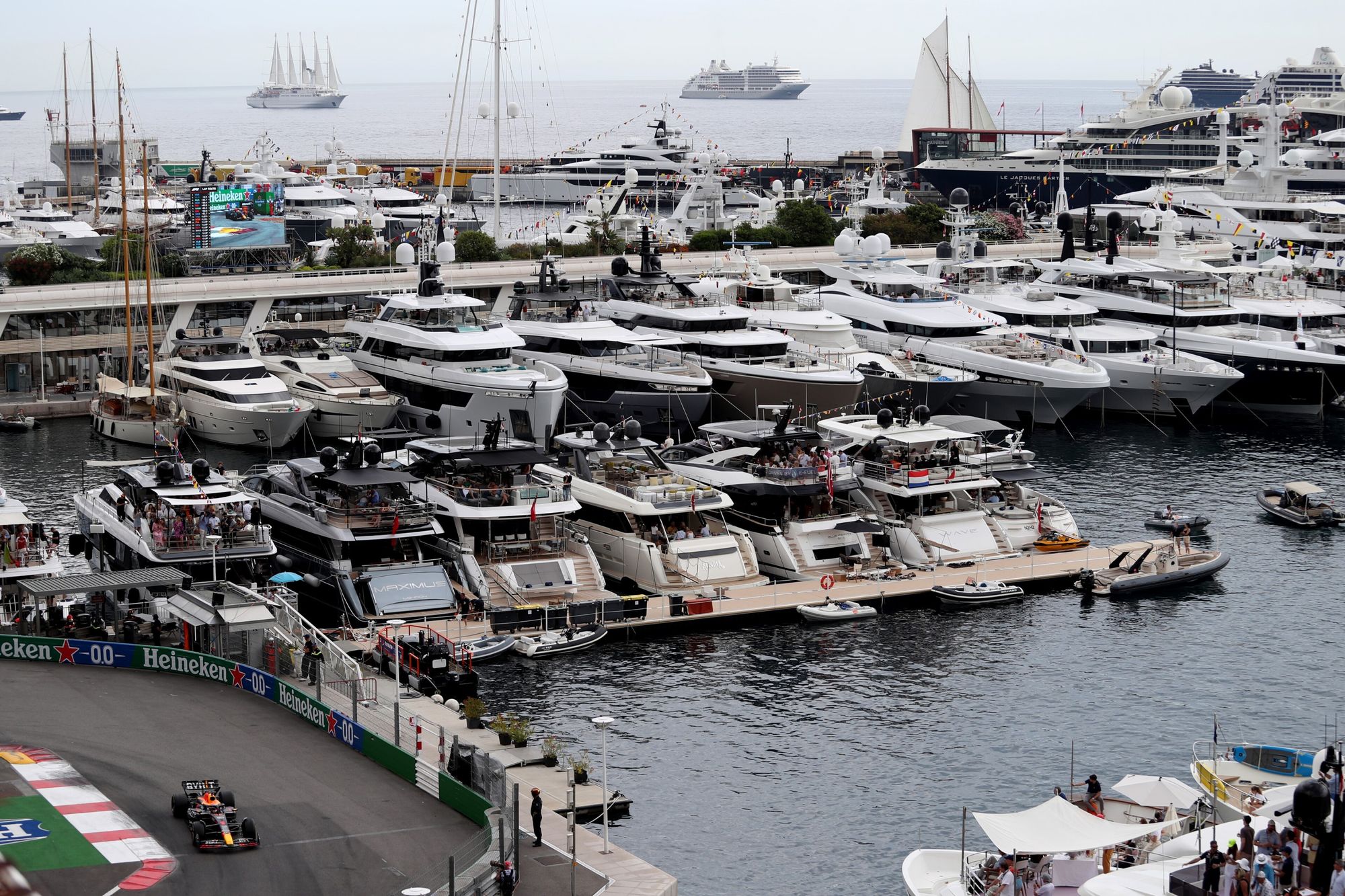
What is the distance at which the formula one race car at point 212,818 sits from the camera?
84.2 ft

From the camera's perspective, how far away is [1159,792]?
29000mm

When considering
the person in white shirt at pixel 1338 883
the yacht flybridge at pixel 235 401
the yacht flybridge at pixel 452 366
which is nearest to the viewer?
the person in white shirt at pixel 1338 883

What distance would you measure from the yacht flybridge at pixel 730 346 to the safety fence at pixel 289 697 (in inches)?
1173

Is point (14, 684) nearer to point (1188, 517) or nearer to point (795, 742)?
point (795, 742)

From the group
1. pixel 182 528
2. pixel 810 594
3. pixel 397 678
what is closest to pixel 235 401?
pixel 182 528

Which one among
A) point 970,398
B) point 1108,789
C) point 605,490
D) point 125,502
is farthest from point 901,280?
point 1108,789

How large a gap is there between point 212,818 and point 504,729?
23.6 ft

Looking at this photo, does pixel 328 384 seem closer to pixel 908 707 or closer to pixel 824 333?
pixel 824 333

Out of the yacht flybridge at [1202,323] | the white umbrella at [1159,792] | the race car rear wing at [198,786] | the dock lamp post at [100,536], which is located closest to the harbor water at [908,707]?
the white umbrella at [1159,792]

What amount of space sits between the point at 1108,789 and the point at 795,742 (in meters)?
6.28

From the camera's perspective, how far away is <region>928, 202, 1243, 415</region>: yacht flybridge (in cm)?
6825

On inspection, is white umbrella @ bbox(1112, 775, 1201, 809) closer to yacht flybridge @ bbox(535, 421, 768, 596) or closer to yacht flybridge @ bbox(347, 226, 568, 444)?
yacht flybridge @ bbox(535, 421, 768, 596)

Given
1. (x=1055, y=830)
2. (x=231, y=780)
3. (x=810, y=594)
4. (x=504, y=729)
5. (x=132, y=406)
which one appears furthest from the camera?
(x=132, y=406)

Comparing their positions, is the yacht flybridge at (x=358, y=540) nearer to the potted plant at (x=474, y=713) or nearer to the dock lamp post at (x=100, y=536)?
the dock lamp post at (x=100, y=536)
